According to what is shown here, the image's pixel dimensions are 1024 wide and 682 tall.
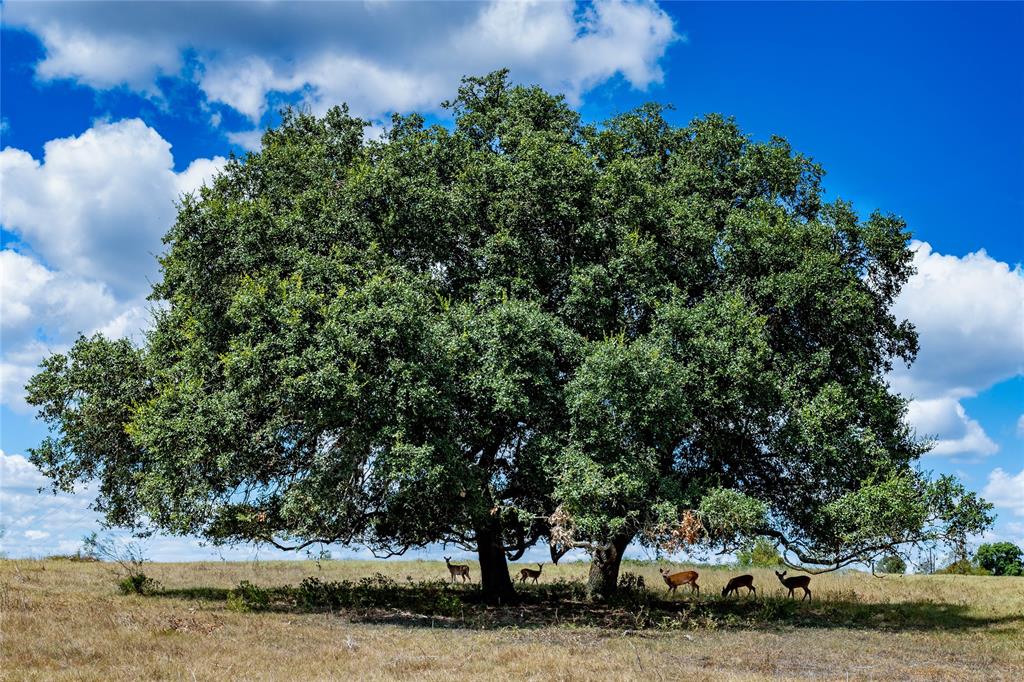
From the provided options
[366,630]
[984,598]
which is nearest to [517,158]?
[366,630]

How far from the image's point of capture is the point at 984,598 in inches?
1287

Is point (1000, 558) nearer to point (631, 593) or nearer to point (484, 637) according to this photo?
point (631, 593)

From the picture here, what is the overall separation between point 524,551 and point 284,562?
77.3ft

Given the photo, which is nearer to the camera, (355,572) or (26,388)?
(26,388)

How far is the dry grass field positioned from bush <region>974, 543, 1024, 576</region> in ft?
108

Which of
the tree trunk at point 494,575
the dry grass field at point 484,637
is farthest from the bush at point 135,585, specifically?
the tree trunk at point 494,575

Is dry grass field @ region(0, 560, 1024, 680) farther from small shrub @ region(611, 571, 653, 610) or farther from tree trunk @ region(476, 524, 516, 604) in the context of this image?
tree trunk @ region(476, 524, 516, 604)

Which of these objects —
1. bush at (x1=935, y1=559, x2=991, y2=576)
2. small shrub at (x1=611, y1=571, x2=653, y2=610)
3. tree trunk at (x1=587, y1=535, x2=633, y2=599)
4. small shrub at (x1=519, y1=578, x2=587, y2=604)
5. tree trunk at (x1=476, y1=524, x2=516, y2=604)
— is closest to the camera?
tree trunk at (x1=476, y1=524, x2=516, y2=604)

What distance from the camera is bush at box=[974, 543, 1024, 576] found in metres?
59.6

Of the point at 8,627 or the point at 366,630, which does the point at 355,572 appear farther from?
the point at 8,627

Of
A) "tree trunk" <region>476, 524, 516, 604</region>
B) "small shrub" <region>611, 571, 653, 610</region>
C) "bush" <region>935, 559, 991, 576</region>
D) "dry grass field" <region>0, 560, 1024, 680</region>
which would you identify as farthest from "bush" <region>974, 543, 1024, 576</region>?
"tree trunk" <region>476, 524, 516, 604</region>

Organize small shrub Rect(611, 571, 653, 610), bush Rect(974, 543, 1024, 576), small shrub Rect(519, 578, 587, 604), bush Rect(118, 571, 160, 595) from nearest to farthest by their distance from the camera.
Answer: bush Rect(118, 571, 160, 595)
small shrub Rect(611, 571, 653, 610)
small shrub Rect(519, 578, 587, 604)
bush Rect(974, 543, 1024, 576)

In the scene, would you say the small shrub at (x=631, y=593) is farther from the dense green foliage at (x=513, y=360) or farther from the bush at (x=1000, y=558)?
the bush at (x=1000, y=558)

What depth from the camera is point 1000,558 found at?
6109 centimetres
